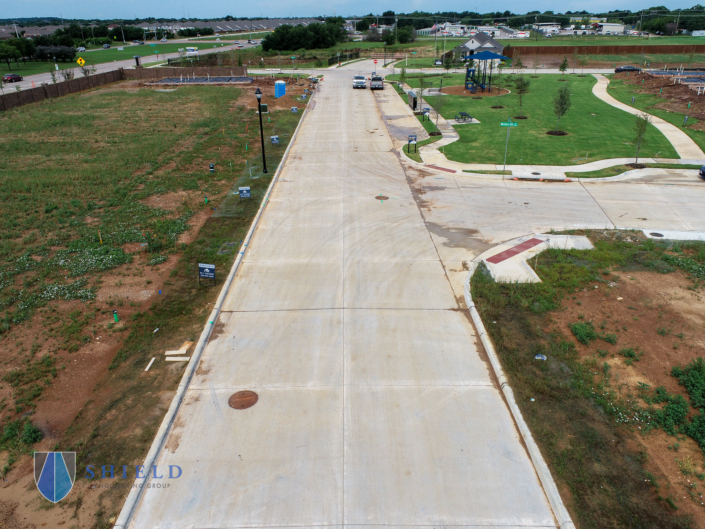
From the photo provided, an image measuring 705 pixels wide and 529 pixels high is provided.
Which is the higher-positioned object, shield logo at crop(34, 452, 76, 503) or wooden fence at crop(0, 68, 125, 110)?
wooden fence at crop(0, 68, 125, 110)

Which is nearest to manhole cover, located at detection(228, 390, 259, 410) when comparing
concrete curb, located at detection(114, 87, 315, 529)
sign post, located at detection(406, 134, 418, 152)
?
concrete curb, located at detection(114, 87, 315, 529)

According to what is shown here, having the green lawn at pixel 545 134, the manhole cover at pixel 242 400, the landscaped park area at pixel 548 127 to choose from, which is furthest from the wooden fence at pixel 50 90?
the manhole cover at pixel 242 400

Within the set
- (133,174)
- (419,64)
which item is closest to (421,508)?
(133,174)

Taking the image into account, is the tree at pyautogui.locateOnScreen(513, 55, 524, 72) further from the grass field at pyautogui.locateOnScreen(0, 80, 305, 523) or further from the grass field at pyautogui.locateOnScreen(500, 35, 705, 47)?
the grass field at pyautogui.locateOnScreen(0, 80, 305, 523)

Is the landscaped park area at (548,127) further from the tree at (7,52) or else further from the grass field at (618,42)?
the tree at (7,52)

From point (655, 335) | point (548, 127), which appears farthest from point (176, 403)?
point (548, 127)

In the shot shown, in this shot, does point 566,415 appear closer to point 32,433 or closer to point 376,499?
point 376,499

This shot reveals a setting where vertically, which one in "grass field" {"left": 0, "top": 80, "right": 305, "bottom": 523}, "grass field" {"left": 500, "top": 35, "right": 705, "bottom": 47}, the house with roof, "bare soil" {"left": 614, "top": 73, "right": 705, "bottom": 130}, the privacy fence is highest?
"grass field" {"left": 500, "top": 35, "right": 705, "bottom": 47}
